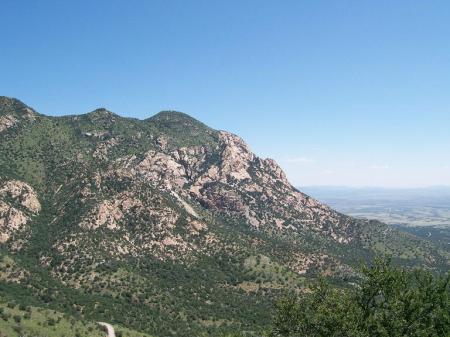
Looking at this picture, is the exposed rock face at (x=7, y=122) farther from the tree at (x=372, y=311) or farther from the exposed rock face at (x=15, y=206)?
the tree at (x=372, y=311)

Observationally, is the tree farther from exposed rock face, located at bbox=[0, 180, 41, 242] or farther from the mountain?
exposed rock face, located at bbox=[0, 180, 41, 242]

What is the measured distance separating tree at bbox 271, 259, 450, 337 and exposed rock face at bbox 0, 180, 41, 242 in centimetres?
11225

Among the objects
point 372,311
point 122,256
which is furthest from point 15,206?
point 372,311

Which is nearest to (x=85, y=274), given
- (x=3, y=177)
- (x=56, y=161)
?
(x=3, y=177)

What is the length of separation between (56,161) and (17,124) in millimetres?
31989

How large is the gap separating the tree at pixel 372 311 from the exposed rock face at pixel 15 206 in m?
112

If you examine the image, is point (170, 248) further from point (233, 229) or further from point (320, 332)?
point (320, 332)

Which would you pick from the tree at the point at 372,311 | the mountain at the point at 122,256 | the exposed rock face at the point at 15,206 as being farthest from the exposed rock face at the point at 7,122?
the tree at the point at 372,311

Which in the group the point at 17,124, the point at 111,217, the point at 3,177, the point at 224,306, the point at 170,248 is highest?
the point at 17,124

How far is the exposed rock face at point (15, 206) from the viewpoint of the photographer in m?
134

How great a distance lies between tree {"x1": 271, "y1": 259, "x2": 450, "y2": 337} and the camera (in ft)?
130

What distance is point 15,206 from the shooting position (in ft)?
466

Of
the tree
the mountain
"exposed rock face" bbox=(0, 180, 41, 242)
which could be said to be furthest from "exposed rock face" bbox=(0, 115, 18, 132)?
the tree

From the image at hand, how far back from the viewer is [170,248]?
14675cm
